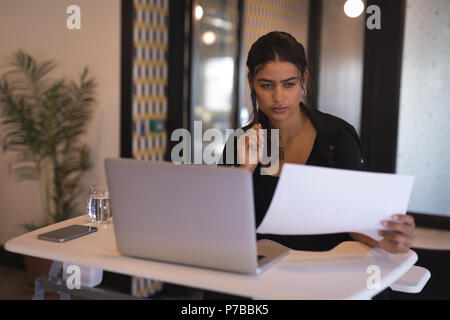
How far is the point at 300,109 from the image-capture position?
1.77m

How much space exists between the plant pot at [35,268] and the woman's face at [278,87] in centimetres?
254

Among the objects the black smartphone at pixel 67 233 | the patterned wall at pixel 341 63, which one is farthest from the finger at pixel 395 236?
the patterned wall at pixel 341 63

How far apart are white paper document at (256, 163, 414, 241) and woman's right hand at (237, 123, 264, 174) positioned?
0.39 metres

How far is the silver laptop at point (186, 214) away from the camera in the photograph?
40.4 inches

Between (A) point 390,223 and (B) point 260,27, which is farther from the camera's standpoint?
(B) point 260,27

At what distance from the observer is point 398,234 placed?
118 centimetres

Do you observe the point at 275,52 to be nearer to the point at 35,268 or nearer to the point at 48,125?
the point at 48,125

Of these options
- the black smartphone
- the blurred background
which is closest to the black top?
the black smartphone

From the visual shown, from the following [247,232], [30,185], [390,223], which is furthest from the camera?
[30,185]

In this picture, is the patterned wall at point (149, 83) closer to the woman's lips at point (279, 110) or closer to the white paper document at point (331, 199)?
the woman's lips at point (279, 110)

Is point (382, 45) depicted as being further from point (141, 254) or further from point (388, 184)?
point (141, 254)

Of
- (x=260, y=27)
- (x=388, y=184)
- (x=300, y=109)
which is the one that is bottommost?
(x=388, y=184)

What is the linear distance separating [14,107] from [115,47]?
2.75 ft

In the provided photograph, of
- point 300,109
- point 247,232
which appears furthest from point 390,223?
point 300,109
